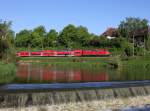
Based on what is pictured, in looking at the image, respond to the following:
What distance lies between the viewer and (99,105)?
34062mm

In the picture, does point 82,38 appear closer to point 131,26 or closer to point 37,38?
point 37,38

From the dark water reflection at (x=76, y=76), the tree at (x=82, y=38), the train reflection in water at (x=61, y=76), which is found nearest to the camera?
the train reflection in water at (x=61, y=76)

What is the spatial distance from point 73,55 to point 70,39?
3069 cm

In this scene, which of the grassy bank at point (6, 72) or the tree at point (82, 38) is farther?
the tree at point (82, 38)

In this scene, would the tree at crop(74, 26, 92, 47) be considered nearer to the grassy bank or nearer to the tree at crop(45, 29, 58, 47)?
the tree at crop(45, 29, 58, 47)

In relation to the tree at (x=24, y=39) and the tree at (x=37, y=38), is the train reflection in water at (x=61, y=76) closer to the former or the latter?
the tree at (x=37, y=38)

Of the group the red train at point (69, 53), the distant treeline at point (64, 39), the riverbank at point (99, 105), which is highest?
the distant treeline at point (64, 39)

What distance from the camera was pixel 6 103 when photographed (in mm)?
30266

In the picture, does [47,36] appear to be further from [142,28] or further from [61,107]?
[61,107]

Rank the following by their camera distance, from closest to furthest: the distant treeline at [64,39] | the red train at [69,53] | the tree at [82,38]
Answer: the red train at [69,53]
the distant treeline at [64,39]
the tree at [82,38]

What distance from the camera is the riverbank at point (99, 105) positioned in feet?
103

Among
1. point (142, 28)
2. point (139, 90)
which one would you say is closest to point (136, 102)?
point (139, 90)

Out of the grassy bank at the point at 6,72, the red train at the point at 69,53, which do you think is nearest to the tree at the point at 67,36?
the red train at the point at 69,53

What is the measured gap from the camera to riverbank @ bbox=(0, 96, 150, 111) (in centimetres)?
3140
